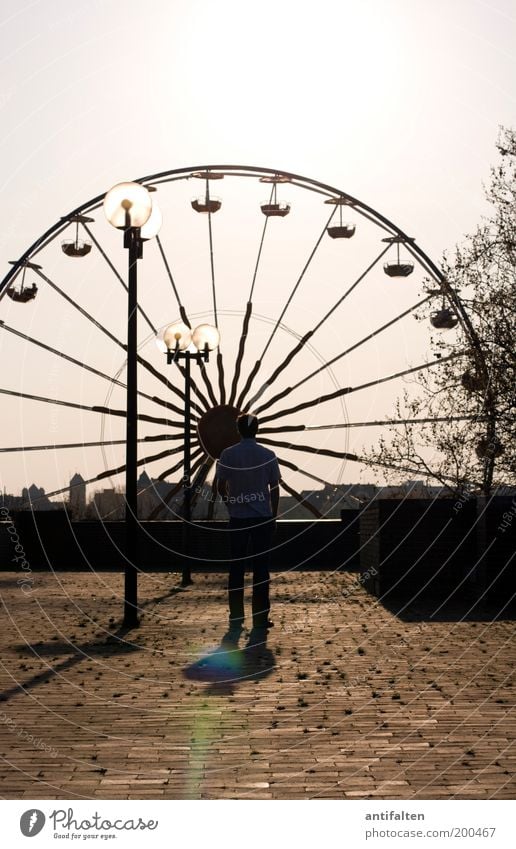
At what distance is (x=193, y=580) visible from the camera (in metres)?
20.2

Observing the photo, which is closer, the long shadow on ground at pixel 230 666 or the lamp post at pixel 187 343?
the long shadow on ground at pixel 230 666

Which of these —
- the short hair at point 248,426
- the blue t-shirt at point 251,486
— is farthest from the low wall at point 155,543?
the blue t-shirt at point 251,486

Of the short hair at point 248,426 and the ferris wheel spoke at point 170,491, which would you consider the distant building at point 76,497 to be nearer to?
the ferris wheel spoke at point 170,491

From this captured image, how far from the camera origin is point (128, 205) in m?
12.6

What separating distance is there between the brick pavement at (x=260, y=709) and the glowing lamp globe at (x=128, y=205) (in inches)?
156

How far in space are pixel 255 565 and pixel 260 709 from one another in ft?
15.0

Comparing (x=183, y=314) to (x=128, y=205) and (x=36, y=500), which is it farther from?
(x=128, y=205)

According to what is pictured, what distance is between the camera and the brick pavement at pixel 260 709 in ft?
18.3

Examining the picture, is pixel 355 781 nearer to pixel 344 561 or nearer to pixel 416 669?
pixel 416 669

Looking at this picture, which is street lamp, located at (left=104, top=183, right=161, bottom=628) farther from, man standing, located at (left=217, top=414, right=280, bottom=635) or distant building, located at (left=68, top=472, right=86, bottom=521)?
distant building, located at (left=68, top=472, right=86, bottom=521)

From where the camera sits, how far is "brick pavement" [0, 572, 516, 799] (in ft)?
18.3

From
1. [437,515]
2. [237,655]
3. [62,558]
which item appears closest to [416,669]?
[237,655]
